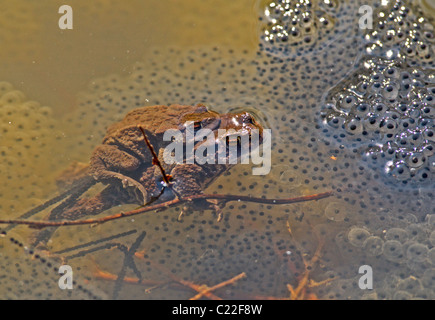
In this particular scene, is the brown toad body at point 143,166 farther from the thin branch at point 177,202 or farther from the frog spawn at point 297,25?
the frog spawn at point 297,25

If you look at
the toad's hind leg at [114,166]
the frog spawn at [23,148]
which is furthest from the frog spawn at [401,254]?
the frog spawn at [23,148]

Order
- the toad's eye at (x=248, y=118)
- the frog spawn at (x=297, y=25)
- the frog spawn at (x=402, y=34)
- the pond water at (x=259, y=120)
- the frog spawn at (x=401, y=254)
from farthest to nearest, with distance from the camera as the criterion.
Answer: the frog spawn at (x=297, y=25) < the frog spawn at (x=402, y=34) < the toad's eye at (x=248, y=118) < the pond water at (x=259, y=120) < the frog spawn at (x=401, y=254)

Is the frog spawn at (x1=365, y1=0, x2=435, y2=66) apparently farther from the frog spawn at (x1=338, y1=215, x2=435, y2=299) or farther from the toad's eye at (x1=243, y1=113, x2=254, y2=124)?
the frog spawn at (x1=338, y1=215, x2=435, y2=299)

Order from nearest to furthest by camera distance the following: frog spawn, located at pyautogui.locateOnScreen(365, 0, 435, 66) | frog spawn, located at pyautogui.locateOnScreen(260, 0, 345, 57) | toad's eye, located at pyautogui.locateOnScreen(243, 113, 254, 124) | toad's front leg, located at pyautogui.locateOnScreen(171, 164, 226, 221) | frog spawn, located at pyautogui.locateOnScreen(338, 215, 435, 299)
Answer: frog spawn, located at pyautogui.locateOnScreen(338, 215, 435, 299) < toad's front leg, located at pyautogui.locateOnScreen(171, 164, 226, 221) < toad's eye, located at pyautogui.locateOnScreen(243, 113, 254, 124) < frog spawn, located at pyautogui.locateOnScreen(365, 0, 435, 66) < frog spawn, located at pyautogui.locateOnScreen(260, 0, 345, 57)

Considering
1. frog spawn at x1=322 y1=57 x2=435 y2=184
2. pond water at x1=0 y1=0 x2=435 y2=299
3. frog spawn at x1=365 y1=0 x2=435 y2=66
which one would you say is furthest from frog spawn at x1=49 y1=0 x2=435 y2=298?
frog spawn at x1=365 y1=0 x2=435 y2=66

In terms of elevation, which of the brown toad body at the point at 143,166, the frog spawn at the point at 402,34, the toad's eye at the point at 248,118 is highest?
the frog spawn at the point at 402,34

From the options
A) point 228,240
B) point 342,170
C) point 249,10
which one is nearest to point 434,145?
Answer: point 342,170
